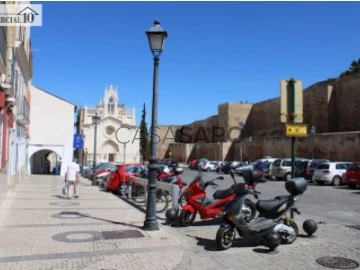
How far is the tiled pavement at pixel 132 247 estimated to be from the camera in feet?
22.4

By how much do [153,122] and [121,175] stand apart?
9.74 m

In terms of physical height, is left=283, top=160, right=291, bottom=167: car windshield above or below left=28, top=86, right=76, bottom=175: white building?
below

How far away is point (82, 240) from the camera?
8.40 m

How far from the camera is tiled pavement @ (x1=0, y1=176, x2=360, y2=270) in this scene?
6.81 metres

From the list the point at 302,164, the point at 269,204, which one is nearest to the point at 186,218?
the point at 269,204

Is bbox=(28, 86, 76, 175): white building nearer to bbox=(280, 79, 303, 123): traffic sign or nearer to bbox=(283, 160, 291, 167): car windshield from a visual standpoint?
bbox=(283, 160, 291, 167): car windshield

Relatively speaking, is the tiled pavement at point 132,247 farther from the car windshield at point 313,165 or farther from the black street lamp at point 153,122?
the car windshield at point 313,165

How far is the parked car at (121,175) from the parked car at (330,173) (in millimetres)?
11802

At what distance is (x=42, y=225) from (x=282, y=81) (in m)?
6.27

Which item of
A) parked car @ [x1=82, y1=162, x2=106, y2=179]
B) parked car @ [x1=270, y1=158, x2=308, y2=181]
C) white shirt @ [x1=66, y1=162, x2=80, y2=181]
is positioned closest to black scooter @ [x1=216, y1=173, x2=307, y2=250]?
white shirt @ [x1=66, y1=162, x2=80, y2=181]

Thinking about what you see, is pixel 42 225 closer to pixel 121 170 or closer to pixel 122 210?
pixel 122 210

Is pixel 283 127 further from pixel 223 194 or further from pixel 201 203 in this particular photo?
pixel 201 203

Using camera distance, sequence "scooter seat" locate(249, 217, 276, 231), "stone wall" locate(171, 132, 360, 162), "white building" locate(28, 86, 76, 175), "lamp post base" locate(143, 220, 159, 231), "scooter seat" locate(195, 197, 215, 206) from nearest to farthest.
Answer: "scooter seat" locate(249, 217, 276, 231) < "lamp post base" locate(143, 220, 159, 231) < "scooter seat" locate(195, 197, 215, 206) < "white building" locate(28, 86, 76, 175) < "stone wall" locate(171, 132, 360, 162)

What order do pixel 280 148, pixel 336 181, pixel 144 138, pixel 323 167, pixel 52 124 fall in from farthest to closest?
1. pixel 144 138
2. pixel 280 148
3. pixel 52 124
4. pixel 323 167
5. pixel 336 181
